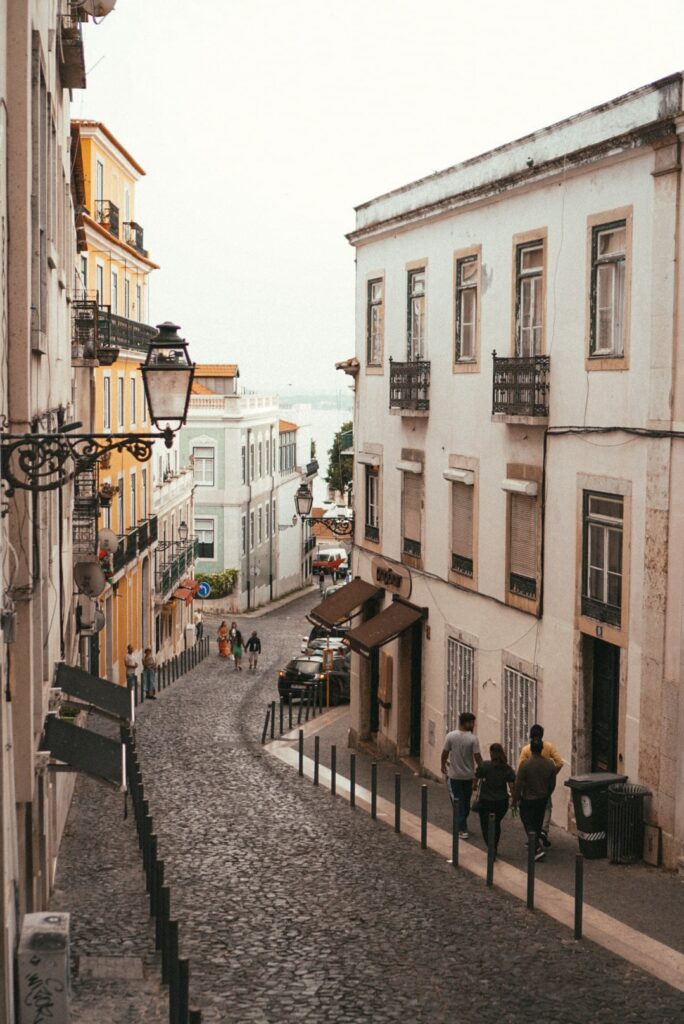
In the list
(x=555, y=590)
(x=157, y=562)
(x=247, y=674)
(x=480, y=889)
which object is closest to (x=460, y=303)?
(x=555, y=590)

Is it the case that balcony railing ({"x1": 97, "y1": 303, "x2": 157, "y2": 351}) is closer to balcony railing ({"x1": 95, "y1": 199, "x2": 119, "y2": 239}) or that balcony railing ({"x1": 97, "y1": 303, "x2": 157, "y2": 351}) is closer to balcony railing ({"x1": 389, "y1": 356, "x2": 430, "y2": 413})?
balcony railing ({"x1": 95, "y1": 199, "x2": 119, "y2": 239})

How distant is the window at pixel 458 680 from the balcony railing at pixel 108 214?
2102 cm

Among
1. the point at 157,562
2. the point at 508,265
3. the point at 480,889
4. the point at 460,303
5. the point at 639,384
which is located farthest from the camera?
the point at 157,562

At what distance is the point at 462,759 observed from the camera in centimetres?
1592

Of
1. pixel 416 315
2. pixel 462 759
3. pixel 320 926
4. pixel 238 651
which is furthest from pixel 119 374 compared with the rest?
pixel 320 926

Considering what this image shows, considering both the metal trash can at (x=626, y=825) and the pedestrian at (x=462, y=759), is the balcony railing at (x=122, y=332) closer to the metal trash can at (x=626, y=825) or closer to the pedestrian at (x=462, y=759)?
the pedestrian at (x=462, y=759)

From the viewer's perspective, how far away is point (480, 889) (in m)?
13.9

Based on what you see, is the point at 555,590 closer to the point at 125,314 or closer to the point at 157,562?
the point at 125,314

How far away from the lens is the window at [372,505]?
81.4 ft

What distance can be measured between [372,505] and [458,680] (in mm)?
5086

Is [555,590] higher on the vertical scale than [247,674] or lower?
higher

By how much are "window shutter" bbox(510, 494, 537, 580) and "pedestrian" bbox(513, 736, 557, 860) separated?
3836 mm

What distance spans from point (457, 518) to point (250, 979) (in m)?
10.7

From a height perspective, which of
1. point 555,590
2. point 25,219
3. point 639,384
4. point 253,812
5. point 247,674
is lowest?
point 247,674
